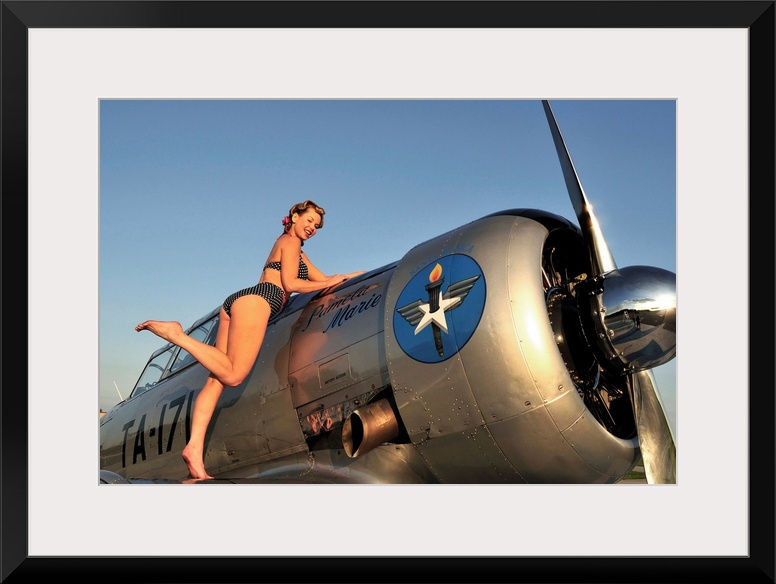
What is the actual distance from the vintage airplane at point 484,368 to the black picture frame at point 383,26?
0.47 meters

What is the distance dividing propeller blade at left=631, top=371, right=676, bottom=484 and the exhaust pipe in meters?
1.35

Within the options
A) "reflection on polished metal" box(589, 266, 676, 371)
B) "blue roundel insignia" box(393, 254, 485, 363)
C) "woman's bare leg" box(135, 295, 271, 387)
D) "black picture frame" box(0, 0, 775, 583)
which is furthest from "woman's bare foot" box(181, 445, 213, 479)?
"reflection on polished metal" box(589, 266, 676, 371)

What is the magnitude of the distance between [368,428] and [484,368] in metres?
0.77

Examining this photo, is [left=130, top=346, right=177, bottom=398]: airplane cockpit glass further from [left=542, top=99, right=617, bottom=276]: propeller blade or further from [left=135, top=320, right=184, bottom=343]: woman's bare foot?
[left=542, top=99, right=617, bottom=276]: propeller blade

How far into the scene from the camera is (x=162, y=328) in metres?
5.06

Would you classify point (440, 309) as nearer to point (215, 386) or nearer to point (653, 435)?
point (653, 435)

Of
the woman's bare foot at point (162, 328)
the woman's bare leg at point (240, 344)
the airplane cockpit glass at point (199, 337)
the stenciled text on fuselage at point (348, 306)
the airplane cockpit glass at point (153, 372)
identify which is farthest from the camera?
the airplane cockpit glass at point (153, 372)

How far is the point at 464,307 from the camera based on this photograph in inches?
183

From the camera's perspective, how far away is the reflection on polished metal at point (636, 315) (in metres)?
4.52

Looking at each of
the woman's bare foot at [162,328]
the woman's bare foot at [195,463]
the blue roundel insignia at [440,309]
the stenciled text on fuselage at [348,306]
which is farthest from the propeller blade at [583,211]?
the woman's bare foot at [195,463]

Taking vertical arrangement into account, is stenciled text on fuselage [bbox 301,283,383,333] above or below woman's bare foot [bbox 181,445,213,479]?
above

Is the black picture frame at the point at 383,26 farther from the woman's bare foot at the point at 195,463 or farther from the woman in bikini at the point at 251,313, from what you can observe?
the woman in bikini at the point at 251,313

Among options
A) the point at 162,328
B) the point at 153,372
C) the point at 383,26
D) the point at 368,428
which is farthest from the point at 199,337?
the point at 383,26

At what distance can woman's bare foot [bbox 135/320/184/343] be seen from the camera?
503 centimetres
